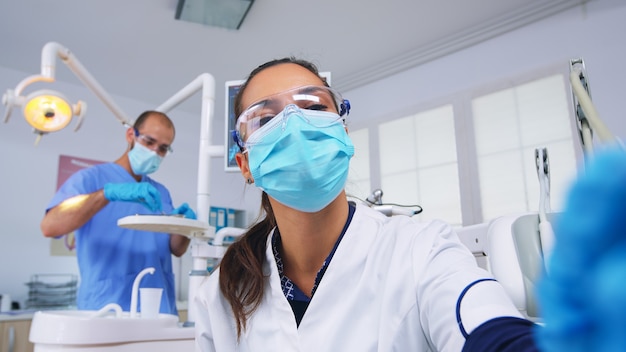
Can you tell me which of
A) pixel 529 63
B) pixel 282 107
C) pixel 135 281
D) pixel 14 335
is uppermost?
pixel 529 63

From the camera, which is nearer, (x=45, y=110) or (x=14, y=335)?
(x=45, y=110)

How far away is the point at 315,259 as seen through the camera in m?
0.95

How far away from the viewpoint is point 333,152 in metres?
0.90

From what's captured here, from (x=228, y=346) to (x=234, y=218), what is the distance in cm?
387

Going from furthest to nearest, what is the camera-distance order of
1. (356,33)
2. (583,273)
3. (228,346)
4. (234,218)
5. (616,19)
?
(234,218) < (356,33) < (616,19) < (228,346) < (583,273)

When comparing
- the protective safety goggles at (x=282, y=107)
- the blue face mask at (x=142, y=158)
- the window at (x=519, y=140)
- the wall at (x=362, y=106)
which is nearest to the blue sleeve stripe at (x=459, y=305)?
the protective safety goggles at (x=282, y=107)

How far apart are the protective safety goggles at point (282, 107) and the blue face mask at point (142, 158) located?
1.03 meters

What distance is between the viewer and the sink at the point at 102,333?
115 centimetres

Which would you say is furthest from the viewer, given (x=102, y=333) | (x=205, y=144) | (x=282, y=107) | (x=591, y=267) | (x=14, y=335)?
(x=14, y=335)

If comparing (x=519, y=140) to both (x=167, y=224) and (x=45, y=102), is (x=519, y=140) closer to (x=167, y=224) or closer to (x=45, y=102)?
(x=167, y=224)

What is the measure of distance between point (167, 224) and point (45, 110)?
2.44ft

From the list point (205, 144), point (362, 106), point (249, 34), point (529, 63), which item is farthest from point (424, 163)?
point (205, 144)

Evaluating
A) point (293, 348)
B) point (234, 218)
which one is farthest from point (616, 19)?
point (234, 218)

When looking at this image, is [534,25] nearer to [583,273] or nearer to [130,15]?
[130,15]
